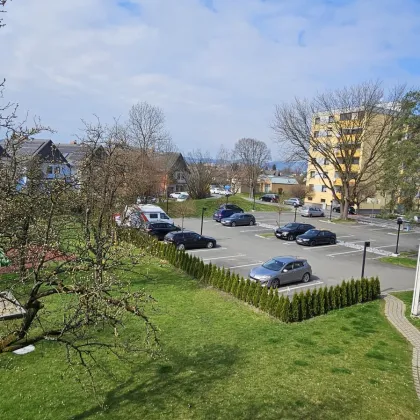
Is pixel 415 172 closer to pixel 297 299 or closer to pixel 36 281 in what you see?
pixel 297 299

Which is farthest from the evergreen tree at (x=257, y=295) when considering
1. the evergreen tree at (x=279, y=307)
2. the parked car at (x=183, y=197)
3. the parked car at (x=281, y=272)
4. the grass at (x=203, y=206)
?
the parked car at (x=183, y=197)

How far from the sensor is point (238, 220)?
120 feet

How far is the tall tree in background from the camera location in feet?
58.6

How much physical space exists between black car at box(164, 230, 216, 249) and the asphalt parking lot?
536 millimetres

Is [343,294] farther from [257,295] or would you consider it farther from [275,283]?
[257,295]

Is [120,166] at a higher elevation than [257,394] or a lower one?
higher

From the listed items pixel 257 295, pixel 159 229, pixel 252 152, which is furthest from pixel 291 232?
pixel 252 152

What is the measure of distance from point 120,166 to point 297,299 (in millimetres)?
10539

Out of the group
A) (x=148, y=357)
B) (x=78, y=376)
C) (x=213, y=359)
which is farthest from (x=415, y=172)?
(x=78, y=376)

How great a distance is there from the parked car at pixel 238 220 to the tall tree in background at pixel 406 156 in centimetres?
1737

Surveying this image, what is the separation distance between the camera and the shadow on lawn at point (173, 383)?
8125 millimetres

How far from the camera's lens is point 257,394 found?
8.53 metres

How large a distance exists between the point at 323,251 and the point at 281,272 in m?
10.5

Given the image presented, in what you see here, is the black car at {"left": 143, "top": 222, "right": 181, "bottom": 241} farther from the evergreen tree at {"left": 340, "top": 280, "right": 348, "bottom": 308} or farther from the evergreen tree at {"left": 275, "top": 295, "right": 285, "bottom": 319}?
the evergreen tree at {"left": 340, "top": 280, "right": 348, "bottom": 308}
